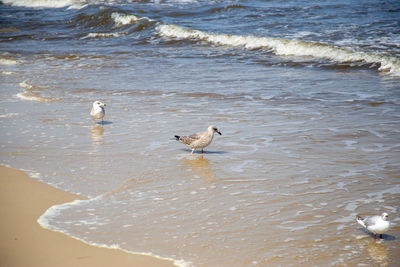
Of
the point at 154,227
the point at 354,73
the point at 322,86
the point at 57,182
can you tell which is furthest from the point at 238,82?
the point at 154,227

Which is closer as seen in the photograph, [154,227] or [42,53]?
[154,227]

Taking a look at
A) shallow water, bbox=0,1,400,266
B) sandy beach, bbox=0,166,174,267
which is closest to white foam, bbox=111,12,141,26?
shallow water, bbox=0,1,400,266

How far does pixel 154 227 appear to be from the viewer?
209 inches

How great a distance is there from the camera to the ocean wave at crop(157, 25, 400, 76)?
49.1 feet

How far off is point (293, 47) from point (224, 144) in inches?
428

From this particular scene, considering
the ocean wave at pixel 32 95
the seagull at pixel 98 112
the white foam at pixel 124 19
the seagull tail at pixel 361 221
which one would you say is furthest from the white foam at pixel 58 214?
the white foam at pixel 124 19

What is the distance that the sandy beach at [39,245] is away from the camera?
181 inches

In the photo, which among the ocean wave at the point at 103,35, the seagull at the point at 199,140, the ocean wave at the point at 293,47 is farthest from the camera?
the ocean wave at the point at 103,35

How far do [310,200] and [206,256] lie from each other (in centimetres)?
173

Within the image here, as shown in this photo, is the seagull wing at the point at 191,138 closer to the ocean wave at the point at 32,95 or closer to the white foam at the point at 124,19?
the ocean wave at the point at 32,95

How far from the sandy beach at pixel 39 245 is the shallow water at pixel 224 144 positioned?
0.53ft

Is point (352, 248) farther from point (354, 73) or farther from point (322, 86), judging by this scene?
point (354, 73)

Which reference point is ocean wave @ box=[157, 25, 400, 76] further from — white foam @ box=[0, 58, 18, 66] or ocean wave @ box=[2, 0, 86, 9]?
ocean wave @ box=[2, 0, 86, 9]

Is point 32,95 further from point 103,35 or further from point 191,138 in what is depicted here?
point 103,35
